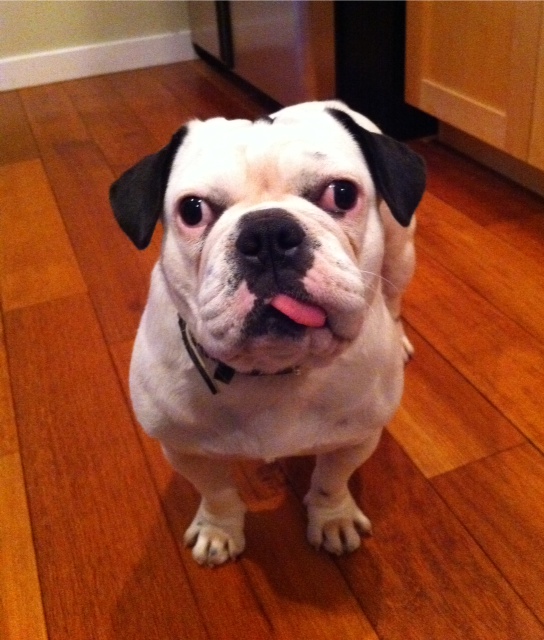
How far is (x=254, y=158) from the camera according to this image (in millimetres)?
846

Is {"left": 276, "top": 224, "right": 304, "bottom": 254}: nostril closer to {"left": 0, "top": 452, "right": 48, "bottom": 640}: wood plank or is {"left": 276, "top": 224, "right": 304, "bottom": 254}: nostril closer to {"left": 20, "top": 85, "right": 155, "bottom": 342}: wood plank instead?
{"left": 0, "top": 452, "right": 48, "bottom": 640}: wood plank

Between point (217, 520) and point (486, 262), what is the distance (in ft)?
3.80

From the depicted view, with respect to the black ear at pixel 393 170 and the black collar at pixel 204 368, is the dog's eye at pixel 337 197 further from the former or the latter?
the black collar at pixel 204 368

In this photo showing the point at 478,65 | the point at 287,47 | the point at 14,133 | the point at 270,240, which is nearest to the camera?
the point at 270,240

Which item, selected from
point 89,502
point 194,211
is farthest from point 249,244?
point 89,502

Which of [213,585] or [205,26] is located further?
[205,26]

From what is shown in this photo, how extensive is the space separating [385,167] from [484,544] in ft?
2.34

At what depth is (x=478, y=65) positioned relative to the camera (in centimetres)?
213

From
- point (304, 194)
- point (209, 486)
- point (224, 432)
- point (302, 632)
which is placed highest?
point (304, 194)

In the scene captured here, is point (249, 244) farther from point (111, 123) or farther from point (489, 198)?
point (111, 123)

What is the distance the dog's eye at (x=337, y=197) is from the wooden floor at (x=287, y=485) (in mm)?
662

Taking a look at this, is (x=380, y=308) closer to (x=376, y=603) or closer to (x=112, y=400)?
(x=376, y=603)

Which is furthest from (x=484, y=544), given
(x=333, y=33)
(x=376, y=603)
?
(x=333, y=33)

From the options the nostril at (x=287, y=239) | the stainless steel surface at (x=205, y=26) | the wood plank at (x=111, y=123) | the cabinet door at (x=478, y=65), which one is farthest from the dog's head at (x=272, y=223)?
the stainless steel surface at (x=205, y=26)
